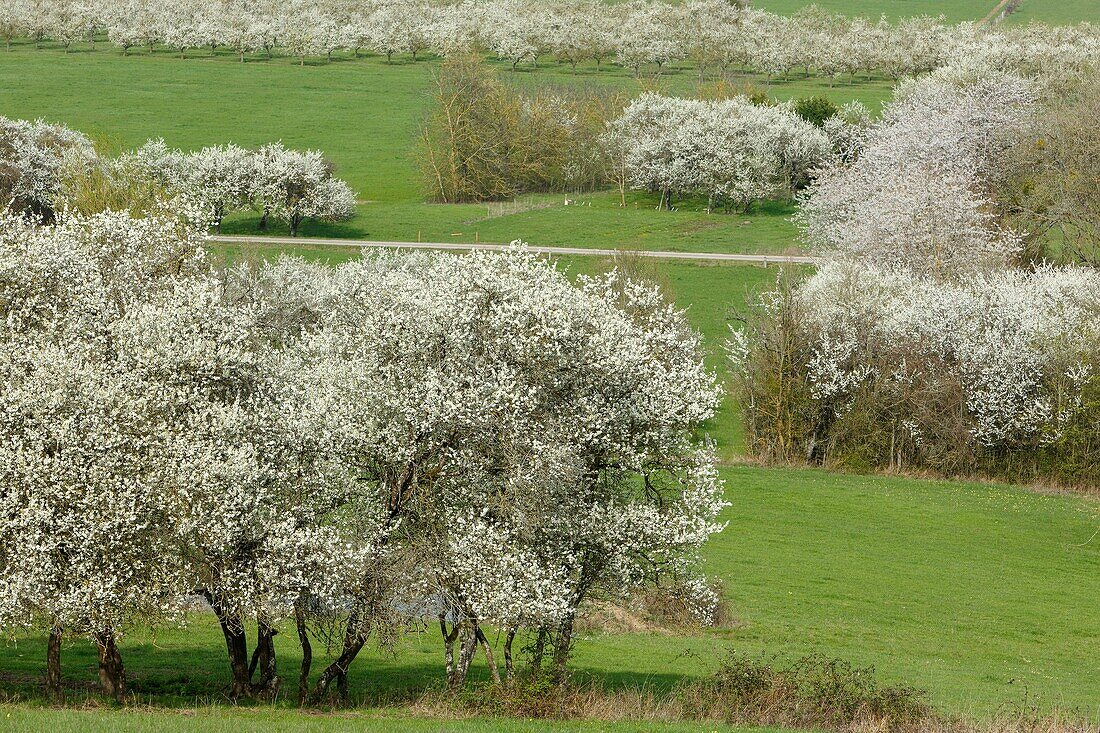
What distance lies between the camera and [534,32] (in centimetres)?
16350

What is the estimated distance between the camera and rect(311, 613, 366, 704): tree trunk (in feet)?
79.4

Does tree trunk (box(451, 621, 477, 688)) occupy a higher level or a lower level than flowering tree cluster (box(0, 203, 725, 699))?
lower

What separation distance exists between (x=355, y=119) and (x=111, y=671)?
11688 centimetres

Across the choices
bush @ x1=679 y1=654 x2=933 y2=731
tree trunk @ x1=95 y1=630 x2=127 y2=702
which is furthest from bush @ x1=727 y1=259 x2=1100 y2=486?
tree trunk @ x1=95 y1=630 x2=127 y2=702

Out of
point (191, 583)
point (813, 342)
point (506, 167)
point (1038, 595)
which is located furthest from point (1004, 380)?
point (506, 167)

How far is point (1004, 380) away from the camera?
54.7 m

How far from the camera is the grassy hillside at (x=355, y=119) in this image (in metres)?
93.3

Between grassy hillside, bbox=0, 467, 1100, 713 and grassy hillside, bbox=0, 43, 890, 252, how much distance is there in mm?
40055

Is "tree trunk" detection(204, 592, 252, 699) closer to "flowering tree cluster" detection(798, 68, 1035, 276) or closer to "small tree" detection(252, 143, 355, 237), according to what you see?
"flowering tree cluster" detection(798, 68, 1035, 276)

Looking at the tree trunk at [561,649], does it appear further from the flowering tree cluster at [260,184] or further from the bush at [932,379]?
the flowering tree cluster at [260,184]

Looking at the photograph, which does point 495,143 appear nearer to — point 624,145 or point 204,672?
point 624,145

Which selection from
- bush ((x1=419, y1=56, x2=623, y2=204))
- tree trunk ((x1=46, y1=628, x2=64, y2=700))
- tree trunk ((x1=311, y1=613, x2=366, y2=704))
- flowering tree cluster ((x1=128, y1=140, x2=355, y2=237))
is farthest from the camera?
bush ((x1=419, y1=56, x2=623, y2=204))

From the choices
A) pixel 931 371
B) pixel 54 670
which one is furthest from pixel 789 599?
pixel 54 670

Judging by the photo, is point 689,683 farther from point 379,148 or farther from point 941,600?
point 379,148
